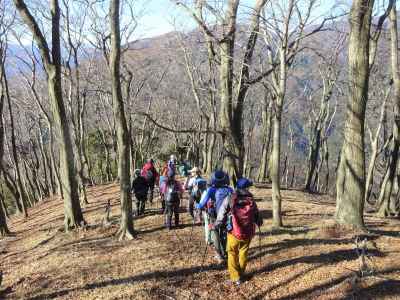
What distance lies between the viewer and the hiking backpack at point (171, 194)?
1098 cm

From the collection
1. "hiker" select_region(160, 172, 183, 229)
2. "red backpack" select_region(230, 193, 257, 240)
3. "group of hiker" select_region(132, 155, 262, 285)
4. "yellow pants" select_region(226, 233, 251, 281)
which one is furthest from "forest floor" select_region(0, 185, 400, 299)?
"red backpack" select_region(230, 193, 257, 240)

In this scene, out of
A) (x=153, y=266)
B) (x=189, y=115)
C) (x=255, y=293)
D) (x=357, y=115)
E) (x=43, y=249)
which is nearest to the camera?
(x=255, y=293)

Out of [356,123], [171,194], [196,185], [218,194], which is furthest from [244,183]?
[356,123]

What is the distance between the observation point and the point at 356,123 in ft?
33.1

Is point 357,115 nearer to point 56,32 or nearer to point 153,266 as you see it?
point 153,266

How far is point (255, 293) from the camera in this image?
7.09m

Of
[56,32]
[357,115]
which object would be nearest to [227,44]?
[357,115]

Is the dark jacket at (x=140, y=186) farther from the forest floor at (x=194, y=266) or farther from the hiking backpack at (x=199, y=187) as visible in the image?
the hiking backpack at (x=199, y=187)

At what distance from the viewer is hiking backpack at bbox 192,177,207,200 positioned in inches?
425

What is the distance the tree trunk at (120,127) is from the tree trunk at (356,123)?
5329 millimetres

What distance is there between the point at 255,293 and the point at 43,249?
6.43m

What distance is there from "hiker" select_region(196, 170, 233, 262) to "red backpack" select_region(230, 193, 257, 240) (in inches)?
17.0

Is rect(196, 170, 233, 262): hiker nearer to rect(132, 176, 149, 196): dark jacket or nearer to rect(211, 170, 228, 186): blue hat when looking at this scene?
rect(211, 170, 228, 186): blue hat

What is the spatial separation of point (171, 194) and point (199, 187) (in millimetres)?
793
